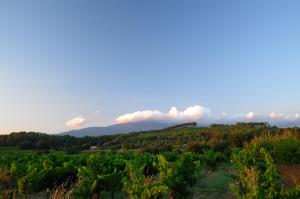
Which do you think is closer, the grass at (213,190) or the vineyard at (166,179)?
the vineyard at (166,179)

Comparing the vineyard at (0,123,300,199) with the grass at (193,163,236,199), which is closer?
the vineyard at (0,123,300,199)

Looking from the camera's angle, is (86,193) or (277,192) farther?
(86,193)

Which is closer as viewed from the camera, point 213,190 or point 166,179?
point 166,179

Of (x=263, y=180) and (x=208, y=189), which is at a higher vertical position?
(x=263, y=180)

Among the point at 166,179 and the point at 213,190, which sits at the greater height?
the point at 166,179

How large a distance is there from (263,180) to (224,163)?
71.5ft

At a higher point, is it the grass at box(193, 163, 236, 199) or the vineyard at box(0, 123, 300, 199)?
the vineyard at box(0, 123, 300, 199)

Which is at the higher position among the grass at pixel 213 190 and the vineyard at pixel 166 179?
the vineyard at pixel 166 179

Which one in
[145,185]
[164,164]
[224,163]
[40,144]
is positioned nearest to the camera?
[145,185]

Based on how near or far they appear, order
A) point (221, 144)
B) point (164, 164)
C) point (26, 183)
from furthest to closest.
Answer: point (221, 144) < point (26, 183) < point (164, 164)

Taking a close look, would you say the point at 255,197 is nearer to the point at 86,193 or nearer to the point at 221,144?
the point at 86,193

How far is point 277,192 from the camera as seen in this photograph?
898cm

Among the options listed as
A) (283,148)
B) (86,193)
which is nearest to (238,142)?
(283,148)

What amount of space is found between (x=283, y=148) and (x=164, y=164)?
13815mm
